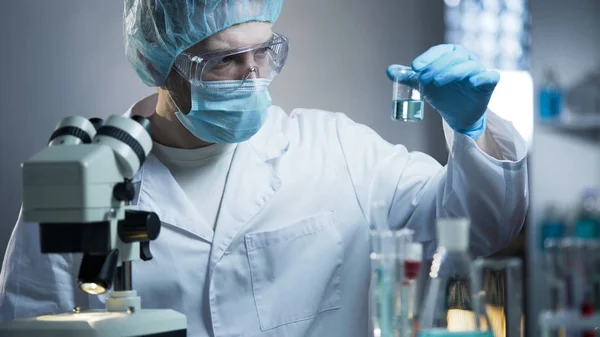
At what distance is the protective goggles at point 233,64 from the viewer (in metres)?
1.69

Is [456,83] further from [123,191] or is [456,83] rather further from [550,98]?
[550,98]

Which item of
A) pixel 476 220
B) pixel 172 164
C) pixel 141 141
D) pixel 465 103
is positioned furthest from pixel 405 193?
pixel 141 141

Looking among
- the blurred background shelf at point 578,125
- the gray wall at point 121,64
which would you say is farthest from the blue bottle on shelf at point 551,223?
the gray wall at point 121,64

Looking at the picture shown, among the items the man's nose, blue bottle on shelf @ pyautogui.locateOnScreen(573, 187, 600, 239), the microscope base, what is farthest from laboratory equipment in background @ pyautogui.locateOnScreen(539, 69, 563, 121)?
the microscope base

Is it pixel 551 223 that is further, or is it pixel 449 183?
pixel 551 223

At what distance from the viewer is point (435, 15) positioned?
8.65 ft

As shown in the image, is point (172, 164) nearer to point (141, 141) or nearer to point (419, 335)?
point (141, 141)

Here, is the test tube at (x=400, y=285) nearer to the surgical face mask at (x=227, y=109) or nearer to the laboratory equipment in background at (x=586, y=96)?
the surgical face mask at (x=227, y=109)

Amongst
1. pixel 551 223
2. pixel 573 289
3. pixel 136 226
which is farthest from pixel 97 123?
pixel 551 223

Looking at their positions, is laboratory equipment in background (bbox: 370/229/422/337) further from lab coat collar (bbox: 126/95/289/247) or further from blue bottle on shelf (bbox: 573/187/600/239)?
blue bottle on shelf (bbox: 573/187/600/239)

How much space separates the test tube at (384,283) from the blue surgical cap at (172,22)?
0.76 metres

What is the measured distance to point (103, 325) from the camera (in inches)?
45.2

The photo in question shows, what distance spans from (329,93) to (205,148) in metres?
0.69

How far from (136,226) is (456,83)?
2.28ft
